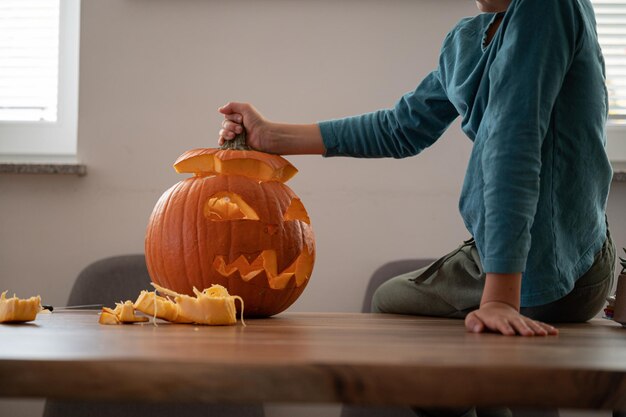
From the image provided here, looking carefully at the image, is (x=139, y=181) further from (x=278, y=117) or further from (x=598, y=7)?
(x=598, y=7)

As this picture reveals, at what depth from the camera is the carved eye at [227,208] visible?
1.19 meters

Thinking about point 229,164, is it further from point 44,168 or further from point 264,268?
point 44,168

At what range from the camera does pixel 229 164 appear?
1.23 meters

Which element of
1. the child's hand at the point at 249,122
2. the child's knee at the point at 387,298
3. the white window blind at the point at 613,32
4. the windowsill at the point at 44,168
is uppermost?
the white window blind at the point at 613,32

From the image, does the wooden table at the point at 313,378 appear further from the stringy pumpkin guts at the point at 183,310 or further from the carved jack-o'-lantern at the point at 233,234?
the carved jack-o'-lantern at the point at 233,234

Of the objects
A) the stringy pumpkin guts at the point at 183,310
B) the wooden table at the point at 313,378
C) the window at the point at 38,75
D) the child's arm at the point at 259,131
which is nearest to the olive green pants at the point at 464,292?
the child's arm at the point at 259,131

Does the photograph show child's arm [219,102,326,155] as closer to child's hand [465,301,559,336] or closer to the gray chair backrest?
child's hand [465,301,559,336]

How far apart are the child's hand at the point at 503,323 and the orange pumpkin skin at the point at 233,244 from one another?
37 centimetres

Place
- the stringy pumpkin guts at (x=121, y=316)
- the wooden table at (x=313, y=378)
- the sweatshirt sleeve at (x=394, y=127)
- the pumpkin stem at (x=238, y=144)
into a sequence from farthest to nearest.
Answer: the sweatshirt sleeve at (x=394, y=127)
the pumpkin stem at (x=238, y=144)
the stringy pumpkin guts at (x=121, y=316)
the wooden table at (x=313, y=378)

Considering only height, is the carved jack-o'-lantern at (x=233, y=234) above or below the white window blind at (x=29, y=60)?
below

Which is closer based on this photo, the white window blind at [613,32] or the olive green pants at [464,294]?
the olive green pants at [464,294]

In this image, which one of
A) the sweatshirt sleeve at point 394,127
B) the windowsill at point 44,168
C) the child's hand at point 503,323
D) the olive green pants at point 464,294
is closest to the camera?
the child's hand at point 503,323

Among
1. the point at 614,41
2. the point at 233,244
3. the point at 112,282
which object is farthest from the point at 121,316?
the point at 614,41

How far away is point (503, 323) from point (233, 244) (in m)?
0.45
